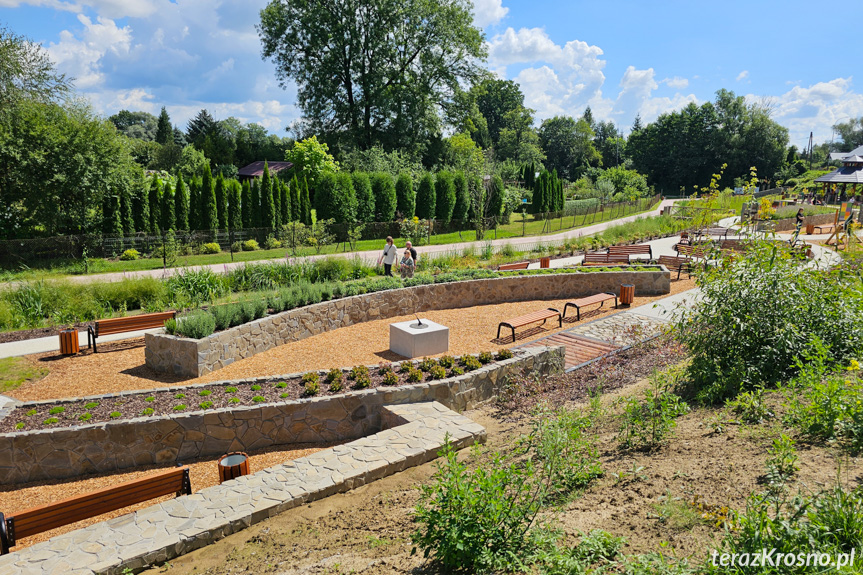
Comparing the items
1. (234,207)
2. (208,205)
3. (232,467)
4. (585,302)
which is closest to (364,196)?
(234,207)

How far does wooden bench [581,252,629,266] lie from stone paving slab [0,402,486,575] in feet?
45.2

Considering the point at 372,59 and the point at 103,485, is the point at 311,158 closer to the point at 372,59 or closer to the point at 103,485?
the point at 372,59

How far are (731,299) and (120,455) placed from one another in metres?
7.80

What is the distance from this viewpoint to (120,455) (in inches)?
262

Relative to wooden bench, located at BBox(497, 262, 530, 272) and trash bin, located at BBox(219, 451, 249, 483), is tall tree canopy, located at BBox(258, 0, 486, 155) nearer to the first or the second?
wooden bench, located at BBox(497, 262, 530, 272)

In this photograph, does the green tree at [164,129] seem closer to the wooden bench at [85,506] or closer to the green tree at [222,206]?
the green tree at [222,206]

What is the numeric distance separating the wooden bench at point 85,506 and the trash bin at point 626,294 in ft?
39.3

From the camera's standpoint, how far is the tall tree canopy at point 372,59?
38.2 meters

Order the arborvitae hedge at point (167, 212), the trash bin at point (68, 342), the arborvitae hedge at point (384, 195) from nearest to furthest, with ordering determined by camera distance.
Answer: the trash bin at point (68, 342), the arborvitae hedge at point (167, 212), the arborvitae hedge at point (384, 195)

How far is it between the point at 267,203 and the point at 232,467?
925 inches

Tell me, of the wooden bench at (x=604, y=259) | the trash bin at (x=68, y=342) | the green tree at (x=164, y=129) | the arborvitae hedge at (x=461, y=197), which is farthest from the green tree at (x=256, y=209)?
the green tree at (x=164, y=129)

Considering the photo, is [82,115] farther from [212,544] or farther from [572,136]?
[572,136]

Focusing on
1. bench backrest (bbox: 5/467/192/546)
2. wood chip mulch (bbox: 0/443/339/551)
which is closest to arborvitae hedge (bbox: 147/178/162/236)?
wood chip mulch (bbox: 0/443/339/551)

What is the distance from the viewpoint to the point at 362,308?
1279cm
